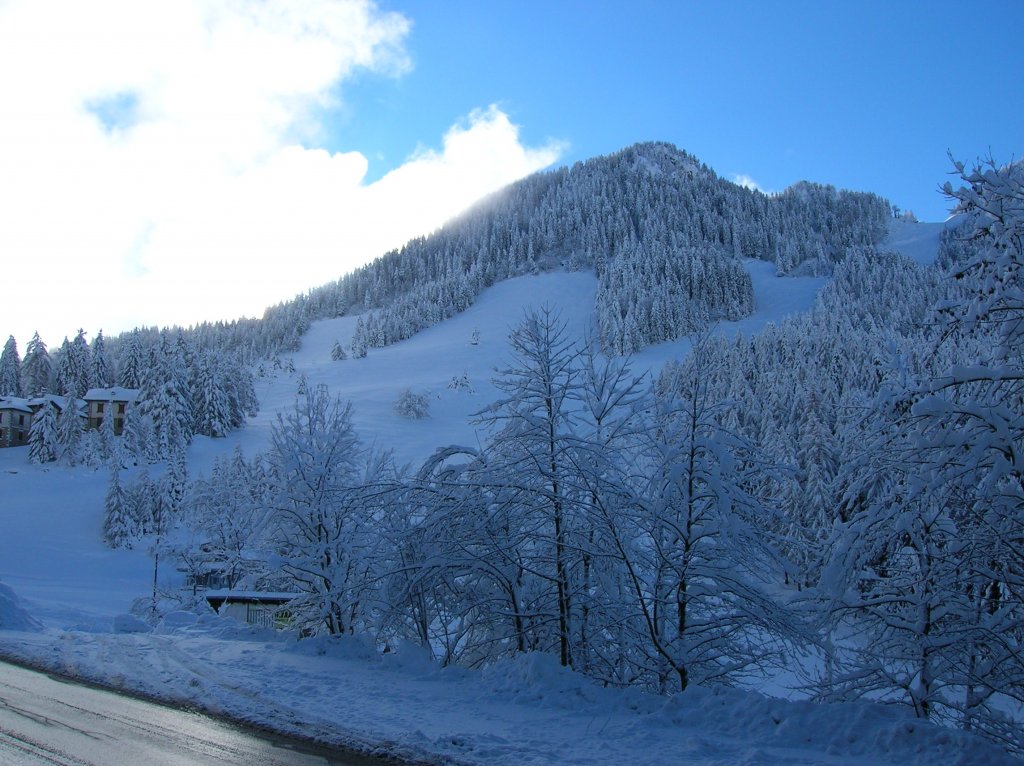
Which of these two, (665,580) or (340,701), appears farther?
(665,580)

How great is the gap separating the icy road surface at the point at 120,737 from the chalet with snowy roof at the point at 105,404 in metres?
76.4

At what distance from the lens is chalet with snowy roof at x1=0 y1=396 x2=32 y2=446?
7106 cm

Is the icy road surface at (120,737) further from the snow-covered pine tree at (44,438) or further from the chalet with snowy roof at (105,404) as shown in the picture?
the chalet with snowy roof at (105,404)

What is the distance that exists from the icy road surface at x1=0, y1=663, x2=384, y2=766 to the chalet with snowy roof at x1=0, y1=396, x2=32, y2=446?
79574 millimetres

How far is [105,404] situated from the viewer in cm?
7588

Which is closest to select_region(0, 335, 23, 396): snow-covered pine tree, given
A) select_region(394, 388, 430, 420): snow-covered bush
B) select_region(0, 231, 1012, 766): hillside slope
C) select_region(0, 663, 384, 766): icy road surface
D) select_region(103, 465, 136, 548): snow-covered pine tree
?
select_region(103, 465, 136, 548): snow-covered pine tree

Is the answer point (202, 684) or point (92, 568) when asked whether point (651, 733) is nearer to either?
point (202, 684)

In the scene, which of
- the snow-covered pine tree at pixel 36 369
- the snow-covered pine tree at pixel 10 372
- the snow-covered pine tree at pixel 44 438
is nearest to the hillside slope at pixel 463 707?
the snow-covered pine tree at pixel 44 438

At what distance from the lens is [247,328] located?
171250 millimetres

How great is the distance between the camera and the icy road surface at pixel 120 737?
5.66m

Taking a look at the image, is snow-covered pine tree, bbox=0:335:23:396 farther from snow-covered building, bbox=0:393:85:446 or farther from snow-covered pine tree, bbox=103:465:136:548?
snow-covered pine tree, bbox=103:465:136:548

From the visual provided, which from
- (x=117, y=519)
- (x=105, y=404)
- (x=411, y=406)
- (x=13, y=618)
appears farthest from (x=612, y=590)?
(x=105, y=404)

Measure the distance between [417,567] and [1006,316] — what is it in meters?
8.19

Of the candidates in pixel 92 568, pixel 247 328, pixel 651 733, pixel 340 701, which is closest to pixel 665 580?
pixel 651 733
